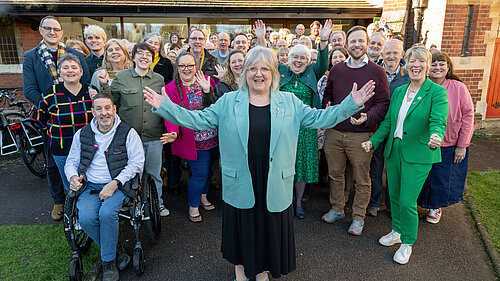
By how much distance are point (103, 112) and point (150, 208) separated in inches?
45.5

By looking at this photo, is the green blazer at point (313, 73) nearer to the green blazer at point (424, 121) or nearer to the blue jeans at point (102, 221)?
the green blazer at point (424, 121)

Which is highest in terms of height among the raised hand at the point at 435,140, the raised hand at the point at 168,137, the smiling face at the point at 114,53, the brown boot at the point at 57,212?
the smiling face at the point at 114,53

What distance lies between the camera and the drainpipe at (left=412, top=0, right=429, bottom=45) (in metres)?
8.88

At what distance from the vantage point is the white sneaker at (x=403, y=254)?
340 cm

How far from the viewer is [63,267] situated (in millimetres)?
3377

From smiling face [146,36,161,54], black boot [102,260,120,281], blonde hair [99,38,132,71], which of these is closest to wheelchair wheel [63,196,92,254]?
black boot [102,260,120,281]

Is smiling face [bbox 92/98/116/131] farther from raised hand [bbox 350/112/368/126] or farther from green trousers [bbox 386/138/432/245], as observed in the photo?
green trousers [bbox 386/138/432/245]

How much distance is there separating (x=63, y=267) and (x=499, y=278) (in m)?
4.31

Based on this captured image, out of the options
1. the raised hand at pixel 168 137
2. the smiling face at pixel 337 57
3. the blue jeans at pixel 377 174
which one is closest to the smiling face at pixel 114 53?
the raised hand at pixel 168 137

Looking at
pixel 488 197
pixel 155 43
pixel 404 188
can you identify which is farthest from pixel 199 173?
pixel 488 197

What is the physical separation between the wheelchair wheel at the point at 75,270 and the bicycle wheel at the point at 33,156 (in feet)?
11.2

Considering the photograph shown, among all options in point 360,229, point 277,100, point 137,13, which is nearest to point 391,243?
point 360,229

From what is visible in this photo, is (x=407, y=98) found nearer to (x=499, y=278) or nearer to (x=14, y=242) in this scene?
(x=499, y=278)

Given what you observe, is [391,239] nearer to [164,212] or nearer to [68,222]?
[164,212]
